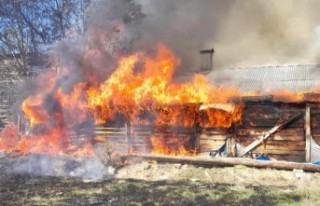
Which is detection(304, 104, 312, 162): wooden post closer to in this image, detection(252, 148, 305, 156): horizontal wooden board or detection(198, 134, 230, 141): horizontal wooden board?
detection(252, 148, 305, 156): horizontal wooden board

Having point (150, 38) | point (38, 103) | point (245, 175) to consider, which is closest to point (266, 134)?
point (245, 175)

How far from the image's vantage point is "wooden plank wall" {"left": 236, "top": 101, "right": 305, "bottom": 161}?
45.4 feet

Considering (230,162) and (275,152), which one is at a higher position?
(275,152)

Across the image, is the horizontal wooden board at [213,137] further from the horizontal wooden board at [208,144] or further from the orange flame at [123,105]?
the orange flame at [123,105]

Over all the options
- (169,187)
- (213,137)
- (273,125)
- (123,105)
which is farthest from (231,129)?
(169,187)

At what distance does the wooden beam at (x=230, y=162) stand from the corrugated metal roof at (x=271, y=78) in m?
8.04

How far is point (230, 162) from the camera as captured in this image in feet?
43.7

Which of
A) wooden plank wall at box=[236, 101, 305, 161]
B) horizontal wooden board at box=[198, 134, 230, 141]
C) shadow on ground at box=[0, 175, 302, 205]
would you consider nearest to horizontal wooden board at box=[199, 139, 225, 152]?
horizontal wooden board at box=[198, 134, 230, 141]

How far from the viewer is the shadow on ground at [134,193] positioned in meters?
9.01

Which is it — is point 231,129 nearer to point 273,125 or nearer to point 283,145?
point 273,125

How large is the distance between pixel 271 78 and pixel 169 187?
48.2 feet

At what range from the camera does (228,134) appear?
575 inches

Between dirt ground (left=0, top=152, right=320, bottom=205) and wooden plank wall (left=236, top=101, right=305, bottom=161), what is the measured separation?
65.6 inches

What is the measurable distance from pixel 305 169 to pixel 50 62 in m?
18.1
